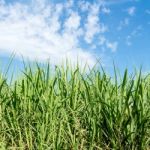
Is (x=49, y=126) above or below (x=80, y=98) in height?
below

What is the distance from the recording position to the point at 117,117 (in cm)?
363

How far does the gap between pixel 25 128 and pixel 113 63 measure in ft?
3.31

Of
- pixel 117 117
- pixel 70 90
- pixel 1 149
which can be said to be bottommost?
pixel 1 149

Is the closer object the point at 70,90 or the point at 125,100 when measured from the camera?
the point at 125,100

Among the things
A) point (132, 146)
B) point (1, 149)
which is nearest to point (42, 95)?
point (1, 149)

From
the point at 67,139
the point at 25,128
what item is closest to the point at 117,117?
the point at 67,139

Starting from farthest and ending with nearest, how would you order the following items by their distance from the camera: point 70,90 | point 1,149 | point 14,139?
point 70,90
point 14,139
point 1,149

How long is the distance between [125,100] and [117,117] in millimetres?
164

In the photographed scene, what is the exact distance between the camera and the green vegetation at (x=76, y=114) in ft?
11.8

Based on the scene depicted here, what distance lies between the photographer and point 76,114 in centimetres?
387

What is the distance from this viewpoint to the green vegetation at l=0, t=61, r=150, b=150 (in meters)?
3.61

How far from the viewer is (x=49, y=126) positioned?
11.9ft

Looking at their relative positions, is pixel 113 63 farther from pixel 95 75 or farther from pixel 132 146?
pixel 132 146

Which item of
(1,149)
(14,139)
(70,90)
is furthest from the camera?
(70,90)
